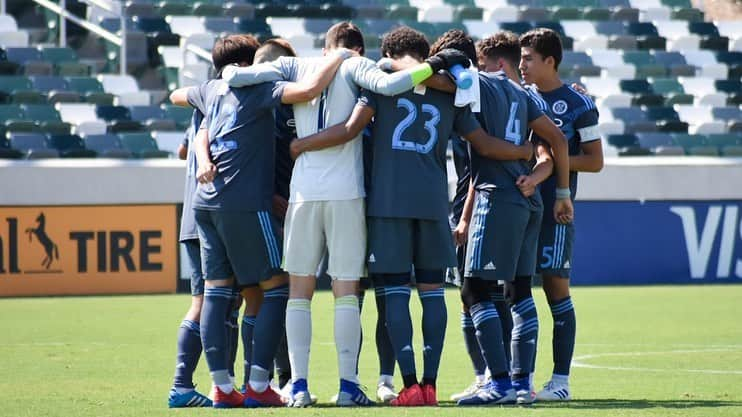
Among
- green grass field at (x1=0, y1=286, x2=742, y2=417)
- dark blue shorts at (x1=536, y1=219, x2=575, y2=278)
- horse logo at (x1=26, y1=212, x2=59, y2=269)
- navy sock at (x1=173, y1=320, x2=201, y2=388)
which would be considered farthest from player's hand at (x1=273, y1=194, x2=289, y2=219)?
horse logo at (x1=26, y1=212, x2=59, y2=269)

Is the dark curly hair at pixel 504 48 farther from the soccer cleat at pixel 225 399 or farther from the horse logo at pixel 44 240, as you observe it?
the horse logo at pixel 44 240

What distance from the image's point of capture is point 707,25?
2712 centimetres

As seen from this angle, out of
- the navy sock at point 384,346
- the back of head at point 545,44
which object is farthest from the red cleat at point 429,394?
the back of head at point 545,44

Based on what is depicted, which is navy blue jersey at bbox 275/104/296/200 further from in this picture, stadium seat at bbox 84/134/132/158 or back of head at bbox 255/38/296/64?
stadium seat at bbox 84/134/132/158

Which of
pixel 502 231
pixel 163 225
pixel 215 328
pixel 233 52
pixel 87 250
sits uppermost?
pixel 233 52

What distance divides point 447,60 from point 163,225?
1096 centimetres

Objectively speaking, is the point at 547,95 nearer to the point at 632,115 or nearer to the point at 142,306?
the point at 142,306

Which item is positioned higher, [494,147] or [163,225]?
[494,147]

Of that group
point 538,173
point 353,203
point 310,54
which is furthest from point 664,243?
point 353,203

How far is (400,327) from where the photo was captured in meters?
7.25

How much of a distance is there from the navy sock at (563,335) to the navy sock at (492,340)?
638mm

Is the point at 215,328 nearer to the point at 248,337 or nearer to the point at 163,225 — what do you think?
the point at 248,337

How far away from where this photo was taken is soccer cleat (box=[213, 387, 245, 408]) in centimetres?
729

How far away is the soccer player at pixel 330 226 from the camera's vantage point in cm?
727
